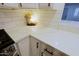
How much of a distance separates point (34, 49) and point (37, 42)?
170 millimetres

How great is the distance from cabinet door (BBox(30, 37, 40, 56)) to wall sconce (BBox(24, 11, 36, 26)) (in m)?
0.53

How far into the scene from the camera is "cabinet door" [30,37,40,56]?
1621 mm

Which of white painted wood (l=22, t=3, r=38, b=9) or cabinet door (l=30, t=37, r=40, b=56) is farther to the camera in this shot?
white painted wood (l=22, t=3, r=38, b=9)

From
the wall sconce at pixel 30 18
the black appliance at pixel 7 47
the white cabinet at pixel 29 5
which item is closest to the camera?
the black appliance at pixel 7 47

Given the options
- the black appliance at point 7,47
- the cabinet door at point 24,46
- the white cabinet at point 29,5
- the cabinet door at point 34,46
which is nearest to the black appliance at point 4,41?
the black appliance at point 7,47

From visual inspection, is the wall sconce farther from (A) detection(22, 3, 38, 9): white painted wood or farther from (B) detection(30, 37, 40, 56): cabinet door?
(B) detection(30, 37, 40, 56): cabinet door

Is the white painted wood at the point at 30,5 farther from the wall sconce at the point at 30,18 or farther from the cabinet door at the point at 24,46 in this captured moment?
the cabinet door at the point at 24,46

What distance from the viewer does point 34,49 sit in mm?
1716

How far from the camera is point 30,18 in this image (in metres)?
2.18

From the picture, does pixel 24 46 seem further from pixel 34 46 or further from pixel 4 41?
pixel 4 41

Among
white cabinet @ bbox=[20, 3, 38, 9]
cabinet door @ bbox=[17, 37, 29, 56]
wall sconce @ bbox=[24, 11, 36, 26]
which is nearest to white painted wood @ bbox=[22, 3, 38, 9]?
white cabinet @ bbox=[20, 3, 38, 9]

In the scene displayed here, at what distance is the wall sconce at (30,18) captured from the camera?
2133 millimetres

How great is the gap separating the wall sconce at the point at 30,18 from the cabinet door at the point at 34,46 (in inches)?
20.9

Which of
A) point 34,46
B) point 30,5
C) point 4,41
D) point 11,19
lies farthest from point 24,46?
point 30,5
